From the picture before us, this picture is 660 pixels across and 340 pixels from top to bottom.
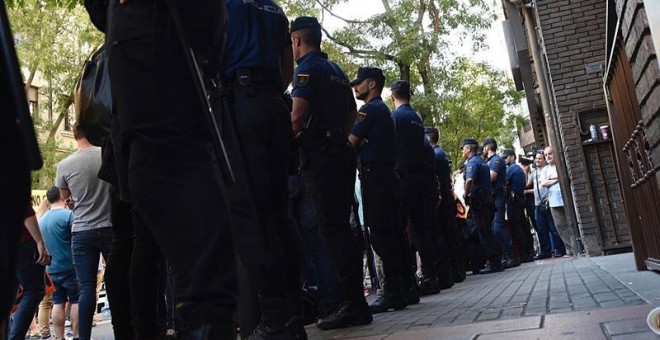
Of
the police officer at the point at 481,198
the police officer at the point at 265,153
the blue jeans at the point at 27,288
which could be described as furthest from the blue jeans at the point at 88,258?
the police officer at the point at 481,198

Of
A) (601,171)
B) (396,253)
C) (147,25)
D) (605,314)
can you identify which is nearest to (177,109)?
(147,25)

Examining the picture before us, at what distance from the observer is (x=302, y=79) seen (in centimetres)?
524

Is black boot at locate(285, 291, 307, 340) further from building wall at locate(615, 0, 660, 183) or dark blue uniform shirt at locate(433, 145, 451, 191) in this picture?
dark blue uniform shirt at locate(433, 145, 451, 191)

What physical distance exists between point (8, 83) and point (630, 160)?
17.8ft

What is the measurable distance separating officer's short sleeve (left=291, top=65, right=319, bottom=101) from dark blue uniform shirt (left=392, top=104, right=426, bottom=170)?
3.15m

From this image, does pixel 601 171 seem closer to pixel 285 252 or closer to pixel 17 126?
pixel 285 252

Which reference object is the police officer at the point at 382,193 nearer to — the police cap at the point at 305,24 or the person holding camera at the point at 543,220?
the police cap at the point at 305,24

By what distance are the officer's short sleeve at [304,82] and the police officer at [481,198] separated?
23.1 feet

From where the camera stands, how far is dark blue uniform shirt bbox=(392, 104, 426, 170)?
329 inches

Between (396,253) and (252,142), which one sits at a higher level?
(252,142)

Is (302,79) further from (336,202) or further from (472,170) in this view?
(472,170)

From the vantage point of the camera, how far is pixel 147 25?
250cm

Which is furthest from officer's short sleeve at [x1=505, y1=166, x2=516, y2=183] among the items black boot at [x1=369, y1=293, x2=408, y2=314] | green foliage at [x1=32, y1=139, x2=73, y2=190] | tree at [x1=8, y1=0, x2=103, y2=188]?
green foliage at [x1=32, y1=139, x2=73, y2=190]

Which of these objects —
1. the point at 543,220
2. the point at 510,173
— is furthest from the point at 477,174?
the point at 543,220
